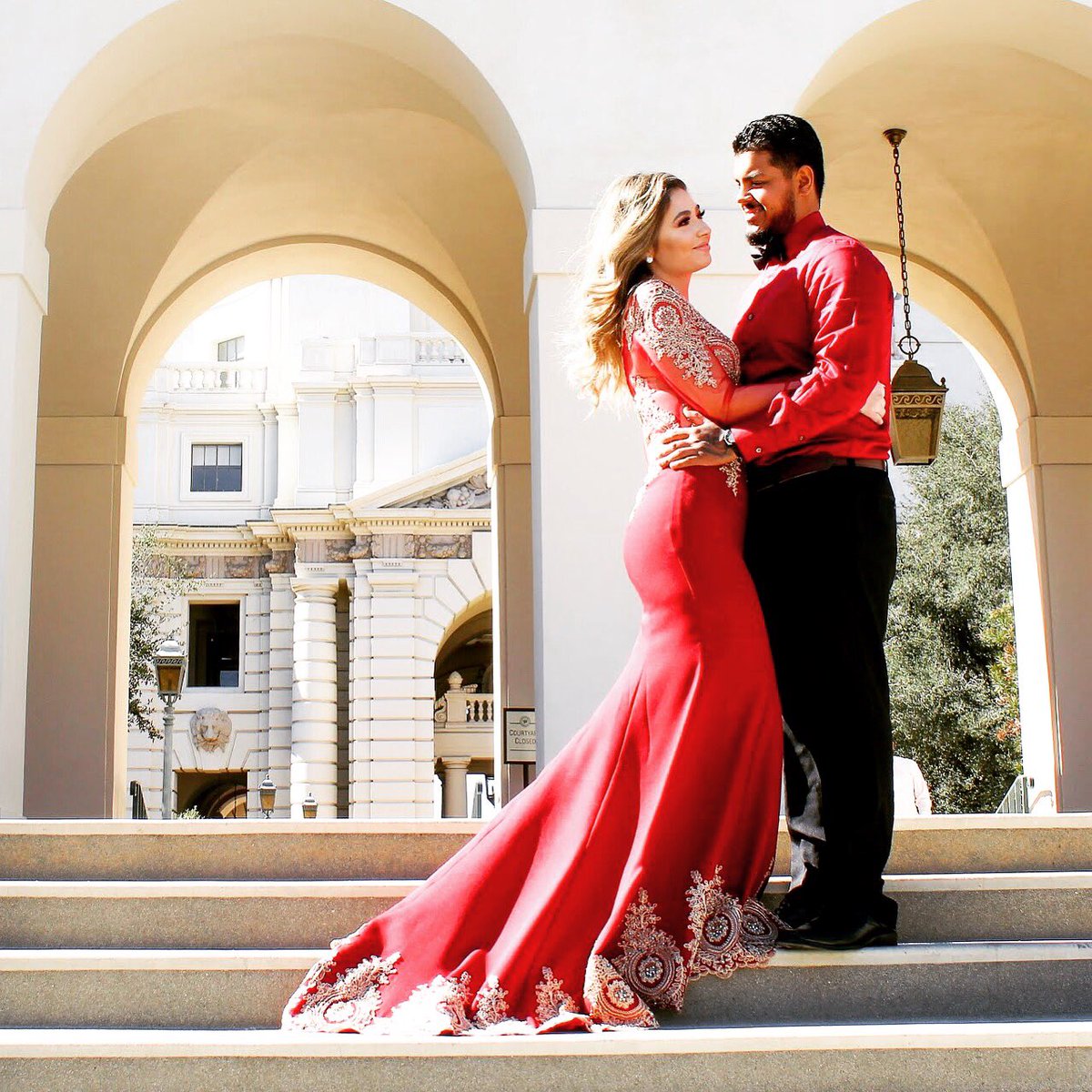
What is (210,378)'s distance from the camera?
3053 centimetres

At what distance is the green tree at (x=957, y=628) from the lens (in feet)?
66.4

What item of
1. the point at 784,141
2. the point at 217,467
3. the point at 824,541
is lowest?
the point at 824,541

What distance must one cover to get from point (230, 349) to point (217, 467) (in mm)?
3116

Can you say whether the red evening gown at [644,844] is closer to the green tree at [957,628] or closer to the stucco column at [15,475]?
the stucco column at [15,475]

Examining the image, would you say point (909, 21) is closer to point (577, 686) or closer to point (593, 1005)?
point (577, 686)

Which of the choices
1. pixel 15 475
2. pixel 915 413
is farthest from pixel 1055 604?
pixel 15 475

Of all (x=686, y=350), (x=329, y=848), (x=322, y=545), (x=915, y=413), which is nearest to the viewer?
(x=686, y=350)

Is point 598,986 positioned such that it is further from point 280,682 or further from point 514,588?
point 280,682

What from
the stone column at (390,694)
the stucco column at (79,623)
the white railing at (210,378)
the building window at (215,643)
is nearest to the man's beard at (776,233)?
the stucco column at (79,623)

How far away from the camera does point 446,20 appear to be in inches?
296

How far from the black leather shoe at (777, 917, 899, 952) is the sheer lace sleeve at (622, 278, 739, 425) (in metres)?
1.40

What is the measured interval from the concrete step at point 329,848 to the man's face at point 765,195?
2.02 metres

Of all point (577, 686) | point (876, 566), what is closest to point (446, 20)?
point (577, 686)

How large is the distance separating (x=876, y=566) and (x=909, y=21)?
468cm
